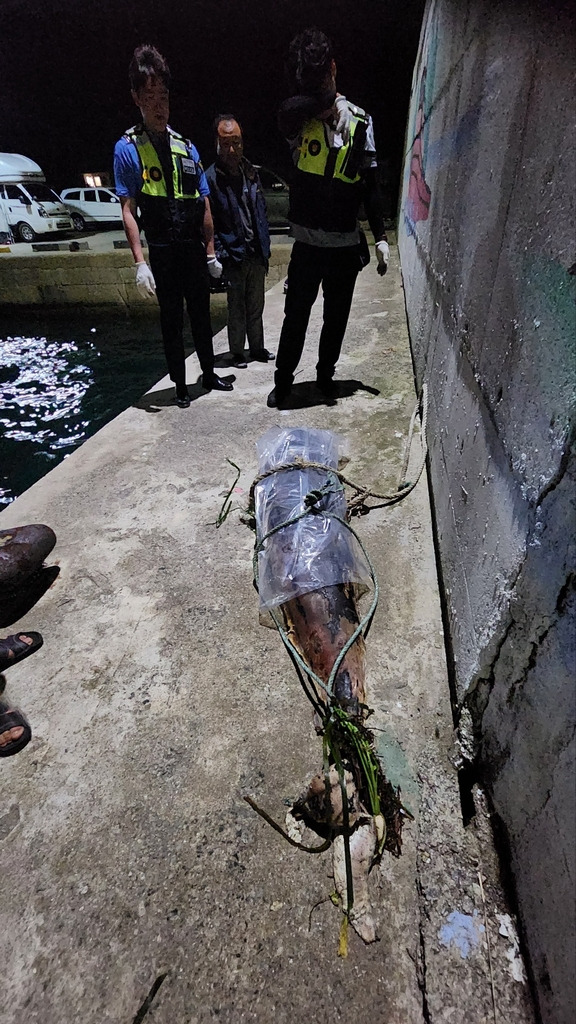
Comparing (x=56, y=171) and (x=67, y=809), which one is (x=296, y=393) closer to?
(x=67, y=809)

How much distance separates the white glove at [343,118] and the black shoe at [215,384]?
84.5 inches

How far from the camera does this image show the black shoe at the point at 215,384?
179 inches

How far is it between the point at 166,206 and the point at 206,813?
4.12 metres

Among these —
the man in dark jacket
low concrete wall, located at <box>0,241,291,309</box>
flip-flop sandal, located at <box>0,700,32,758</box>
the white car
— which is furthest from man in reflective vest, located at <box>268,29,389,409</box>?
the white car

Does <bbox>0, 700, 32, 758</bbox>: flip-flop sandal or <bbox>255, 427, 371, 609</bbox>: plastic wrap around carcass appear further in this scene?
<bbox>255, 427, 371, 609</bbox>: plastic wrap around carcass

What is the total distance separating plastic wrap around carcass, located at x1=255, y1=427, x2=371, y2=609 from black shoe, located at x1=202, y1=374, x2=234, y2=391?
1880 mm

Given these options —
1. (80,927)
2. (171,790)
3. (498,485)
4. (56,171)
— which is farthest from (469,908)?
(56,171)

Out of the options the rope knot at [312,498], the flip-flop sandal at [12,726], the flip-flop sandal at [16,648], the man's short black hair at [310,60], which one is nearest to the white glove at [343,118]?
the man's short black hair at [310,60]

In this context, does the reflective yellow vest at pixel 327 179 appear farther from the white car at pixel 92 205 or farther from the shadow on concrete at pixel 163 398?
the white car at pixel 92 205

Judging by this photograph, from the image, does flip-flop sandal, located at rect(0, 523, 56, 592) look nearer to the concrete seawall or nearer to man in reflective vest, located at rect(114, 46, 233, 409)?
man in reflective vest, located at rect(114, 46, 233, 409)

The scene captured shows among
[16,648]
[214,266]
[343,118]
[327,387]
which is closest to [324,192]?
[343,118]

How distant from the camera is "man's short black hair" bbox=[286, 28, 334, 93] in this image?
293 cm

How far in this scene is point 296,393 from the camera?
14.5ft

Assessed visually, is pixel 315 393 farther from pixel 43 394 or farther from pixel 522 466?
pixel 43 394
